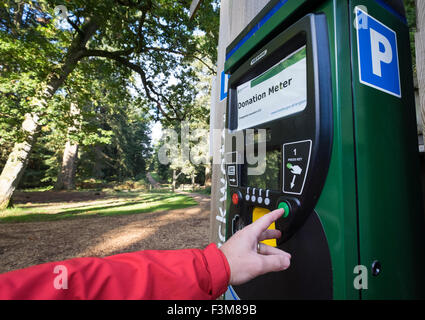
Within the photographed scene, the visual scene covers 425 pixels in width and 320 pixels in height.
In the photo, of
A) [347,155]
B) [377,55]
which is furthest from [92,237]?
[377,55]

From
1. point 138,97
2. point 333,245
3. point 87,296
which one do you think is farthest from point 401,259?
point 138,97

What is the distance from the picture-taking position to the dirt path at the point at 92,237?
4.76m

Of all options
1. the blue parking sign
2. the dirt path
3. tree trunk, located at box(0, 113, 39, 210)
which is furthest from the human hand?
tree trunk, located at box(0, 113, 39, 210)

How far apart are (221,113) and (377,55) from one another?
1.00 meters

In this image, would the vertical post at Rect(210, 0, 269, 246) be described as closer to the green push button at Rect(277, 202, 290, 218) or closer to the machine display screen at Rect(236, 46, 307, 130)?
the machine display screen at Rect(236, 46, 307, 130)

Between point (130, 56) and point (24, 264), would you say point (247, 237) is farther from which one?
point (130, 56)

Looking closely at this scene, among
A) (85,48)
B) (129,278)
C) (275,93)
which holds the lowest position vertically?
(129,278)

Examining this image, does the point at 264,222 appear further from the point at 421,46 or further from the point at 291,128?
the point at 421,46

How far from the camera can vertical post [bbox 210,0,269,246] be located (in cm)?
144

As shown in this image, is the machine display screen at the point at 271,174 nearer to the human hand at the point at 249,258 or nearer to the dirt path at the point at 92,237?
the human hand at the point at 249,258

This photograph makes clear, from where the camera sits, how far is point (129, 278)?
1.94 ft

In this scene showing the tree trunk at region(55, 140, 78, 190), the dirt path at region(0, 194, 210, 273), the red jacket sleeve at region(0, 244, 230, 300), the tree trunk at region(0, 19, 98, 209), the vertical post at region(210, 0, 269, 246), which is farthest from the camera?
the tree trunk at region(55, 140, 78, 190)

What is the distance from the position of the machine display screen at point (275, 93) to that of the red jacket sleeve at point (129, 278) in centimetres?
53

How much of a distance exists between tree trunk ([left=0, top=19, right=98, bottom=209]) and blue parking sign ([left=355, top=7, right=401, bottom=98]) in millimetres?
6753
